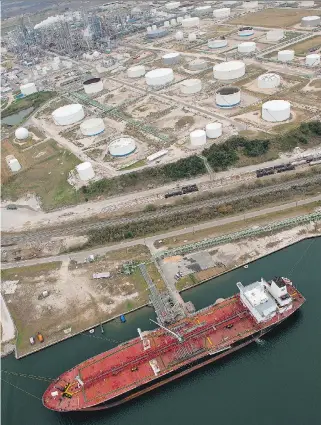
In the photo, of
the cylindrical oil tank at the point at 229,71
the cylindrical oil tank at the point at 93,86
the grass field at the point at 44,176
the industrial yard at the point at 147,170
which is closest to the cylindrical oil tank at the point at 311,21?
the industrial yard at the point at 147,170

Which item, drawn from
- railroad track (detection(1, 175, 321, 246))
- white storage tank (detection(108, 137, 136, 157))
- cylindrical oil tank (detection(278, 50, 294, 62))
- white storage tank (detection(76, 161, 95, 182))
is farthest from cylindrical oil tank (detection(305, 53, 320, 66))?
white storage tank (detection(76, 161, 95, 182))

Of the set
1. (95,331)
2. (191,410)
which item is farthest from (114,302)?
(191,410)

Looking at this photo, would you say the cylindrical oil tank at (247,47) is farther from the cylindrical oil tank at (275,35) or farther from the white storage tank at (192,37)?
the white storage tank at (192,37)

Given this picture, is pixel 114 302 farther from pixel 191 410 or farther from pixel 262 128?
pixel 262 128

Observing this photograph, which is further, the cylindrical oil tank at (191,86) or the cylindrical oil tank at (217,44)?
the cylindrical oil tank at (217,44)

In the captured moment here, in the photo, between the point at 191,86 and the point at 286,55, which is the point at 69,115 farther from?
the point at 286,55

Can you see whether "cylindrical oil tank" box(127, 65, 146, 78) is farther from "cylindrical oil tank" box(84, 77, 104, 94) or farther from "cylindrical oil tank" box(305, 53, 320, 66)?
"cylindrical oil tank" box(305, 53, 320, 66)
